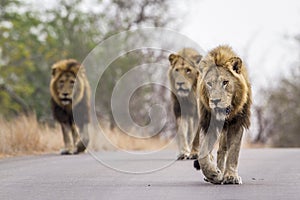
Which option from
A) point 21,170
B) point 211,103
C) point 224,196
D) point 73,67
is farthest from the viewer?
point 73,67

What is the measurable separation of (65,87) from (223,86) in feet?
24.6

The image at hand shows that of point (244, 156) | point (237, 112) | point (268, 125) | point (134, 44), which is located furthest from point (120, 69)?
point (237, 112)

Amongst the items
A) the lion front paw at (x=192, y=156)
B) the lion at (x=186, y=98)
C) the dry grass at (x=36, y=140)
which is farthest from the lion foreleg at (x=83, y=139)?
the lion front paw at (x=192, y=156)

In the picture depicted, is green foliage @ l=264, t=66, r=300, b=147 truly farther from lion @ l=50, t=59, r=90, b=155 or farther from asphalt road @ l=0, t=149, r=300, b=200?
asphalt road @ l=0, t=149, r=300, b=200

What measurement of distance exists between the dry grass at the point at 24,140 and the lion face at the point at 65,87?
126cm

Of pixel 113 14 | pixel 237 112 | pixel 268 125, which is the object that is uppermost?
pixel 113 14

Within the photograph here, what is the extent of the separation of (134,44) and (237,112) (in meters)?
20.4

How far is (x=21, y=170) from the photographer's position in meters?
12.2

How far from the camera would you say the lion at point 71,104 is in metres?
16.8

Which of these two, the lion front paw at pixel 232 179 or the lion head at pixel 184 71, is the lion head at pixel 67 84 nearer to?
the lion head at pixel 184 71

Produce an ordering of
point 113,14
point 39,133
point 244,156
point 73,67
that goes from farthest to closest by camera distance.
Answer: point 113,14
point 39,133
point 73,67
point 244,156

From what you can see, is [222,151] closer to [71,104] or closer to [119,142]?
[71,104]

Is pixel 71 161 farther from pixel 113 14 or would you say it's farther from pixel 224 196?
pixel 113 14

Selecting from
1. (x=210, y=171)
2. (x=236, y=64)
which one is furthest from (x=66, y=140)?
(x=236, y=64)
